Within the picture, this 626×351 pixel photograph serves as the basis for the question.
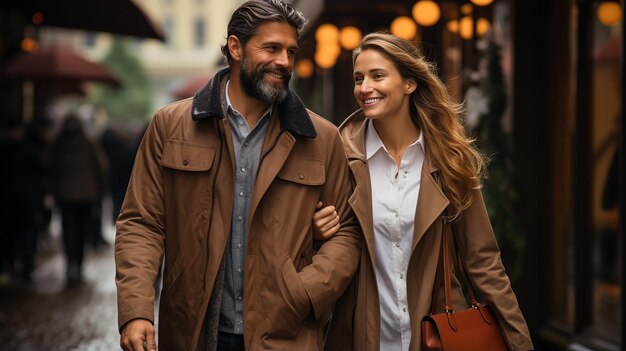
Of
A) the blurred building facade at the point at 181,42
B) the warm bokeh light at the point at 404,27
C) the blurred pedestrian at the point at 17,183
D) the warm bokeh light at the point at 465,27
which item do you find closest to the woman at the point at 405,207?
the warm bokeh light at the point at 465,27

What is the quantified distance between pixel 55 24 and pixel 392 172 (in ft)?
16.7

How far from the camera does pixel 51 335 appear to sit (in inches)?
384

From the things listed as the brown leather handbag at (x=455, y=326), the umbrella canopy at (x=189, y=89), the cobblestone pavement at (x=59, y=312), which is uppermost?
the umbrella canopy at (x=189, y=89)

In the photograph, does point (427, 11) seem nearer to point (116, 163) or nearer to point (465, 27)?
point (465, 27)

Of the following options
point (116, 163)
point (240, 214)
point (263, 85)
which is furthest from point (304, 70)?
point (240, 214)

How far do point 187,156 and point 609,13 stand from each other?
4.67 meters

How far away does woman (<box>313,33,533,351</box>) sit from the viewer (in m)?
4.45

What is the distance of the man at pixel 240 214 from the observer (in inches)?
161

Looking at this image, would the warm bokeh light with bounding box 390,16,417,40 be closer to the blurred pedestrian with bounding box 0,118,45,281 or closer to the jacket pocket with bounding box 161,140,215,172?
the blurred pedestrian with bounding box 0,118,45,281

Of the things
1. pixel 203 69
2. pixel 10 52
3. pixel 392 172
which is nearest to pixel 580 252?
pixel 392 172

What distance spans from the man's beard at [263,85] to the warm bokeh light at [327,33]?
8205 mm

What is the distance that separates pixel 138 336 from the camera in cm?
386

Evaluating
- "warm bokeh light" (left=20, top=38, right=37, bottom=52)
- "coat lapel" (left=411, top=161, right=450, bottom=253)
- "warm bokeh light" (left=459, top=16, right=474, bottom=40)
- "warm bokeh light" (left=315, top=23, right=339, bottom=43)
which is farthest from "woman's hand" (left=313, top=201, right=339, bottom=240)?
"warm bokeh light" (left=20, top=38, right=37, bottom=52)

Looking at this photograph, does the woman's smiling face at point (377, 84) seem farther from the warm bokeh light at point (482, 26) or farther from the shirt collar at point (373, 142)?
the warm bokeh light at point (482, 26)
